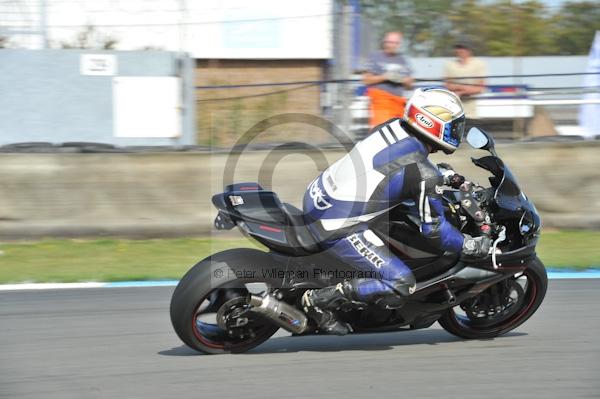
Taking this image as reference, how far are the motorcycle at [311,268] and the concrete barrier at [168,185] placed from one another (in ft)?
11.8

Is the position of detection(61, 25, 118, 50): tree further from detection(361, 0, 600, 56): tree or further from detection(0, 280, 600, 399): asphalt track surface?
detection(0, 280, 600, 399): asphalt track surface

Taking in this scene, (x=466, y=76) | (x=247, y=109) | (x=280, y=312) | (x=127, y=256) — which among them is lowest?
(x=127, y=256)

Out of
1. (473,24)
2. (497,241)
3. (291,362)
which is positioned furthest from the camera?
(473,24)

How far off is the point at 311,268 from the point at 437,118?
46.4 inches

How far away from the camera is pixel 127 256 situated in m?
8.02

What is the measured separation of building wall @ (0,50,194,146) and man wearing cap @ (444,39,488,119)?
3400 mm

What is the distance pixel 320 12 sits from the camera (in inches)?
589

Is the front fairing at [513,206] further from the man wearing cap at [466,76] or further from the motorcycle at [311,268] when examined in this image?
the man wearing cap at [466,76]

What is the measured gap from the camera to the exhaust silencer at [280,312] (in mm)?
4793

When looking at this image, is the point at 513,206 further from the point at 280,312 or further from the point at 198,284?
the point at 198,284

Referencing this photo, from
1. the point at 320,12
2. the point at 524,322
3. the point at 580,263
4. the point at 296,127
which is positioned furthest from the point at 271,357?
the point at 320,12

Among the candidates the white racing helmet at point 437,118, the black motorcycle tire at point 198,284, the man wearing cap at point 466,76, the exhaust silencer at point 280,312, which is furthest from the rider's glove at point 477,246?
Answer: the man wearing cap at point 466,76

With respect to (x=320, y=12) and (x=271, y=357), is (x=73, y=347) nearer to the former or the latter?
(x=271, y=357)

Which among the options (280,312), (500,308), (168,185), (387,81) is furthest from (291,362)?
(387,81)
